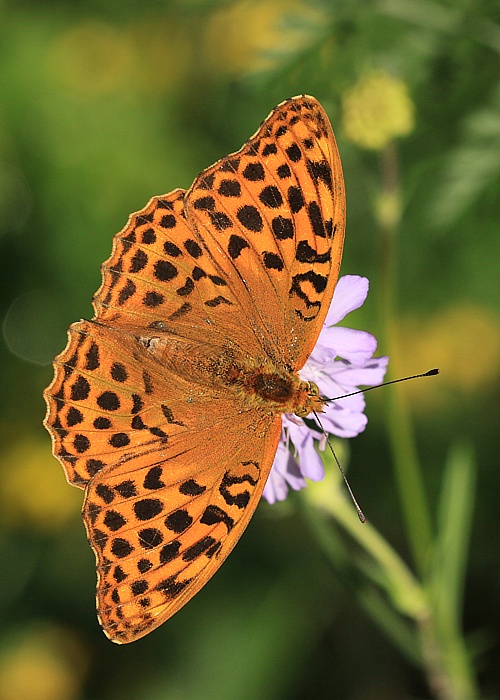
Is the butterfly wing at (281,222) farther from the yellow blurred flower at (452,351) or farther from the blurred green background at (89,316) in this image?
the yellow blurred flower at (452,351)

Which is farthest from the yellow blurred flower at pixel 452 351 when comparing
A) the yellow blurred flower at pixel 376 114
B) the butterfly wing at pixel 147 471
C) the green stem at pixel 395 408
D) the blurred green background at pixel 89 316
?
the butterfly wing at pixel 147 471

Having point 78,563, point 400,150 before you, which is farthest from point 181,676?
point 400,150

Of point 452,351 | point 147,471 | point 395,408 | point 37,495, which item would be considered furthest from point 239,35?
point 147,471

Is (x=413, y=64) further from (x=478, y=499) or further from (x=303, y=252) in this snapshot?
(x=478, y=499)

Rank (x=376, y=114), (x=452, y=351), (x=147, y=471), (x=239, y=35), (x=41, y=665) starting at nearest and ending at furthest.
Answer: (x=147, y=471), (x=376, y=114), (x=41, y=665), (x=452, y=351), (x=239, y=35)

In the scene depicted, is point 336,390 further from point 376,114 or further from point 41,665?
point 41,665

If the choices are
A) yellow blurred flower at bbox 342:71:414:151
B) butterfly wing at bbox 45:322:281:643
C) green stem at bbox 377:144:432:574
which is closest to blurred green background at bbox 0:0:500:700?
yellow blurred flower at bbox 342:71:414:151

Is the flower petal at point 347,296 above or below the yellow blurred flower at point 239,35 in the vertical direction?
below

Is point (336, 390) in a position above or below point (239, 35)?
below
